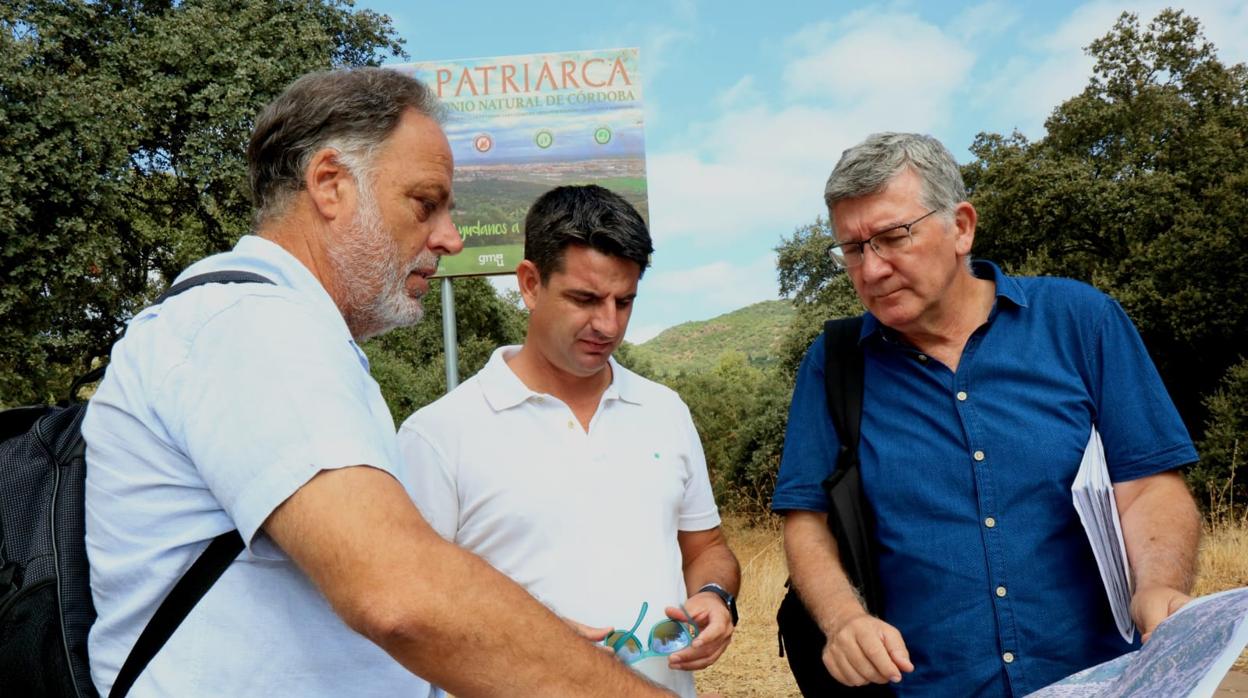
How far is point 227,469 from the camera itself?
112cm

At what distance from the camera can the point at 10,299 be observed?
12594mm

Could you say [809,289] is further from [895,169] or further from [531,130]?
[895,169]

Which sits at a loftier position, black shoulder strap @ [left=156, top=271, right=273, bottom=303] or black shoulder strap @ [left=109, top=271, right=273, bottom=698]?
black shoulder strap @ [left=156, top=271, right=273, bottom=303]

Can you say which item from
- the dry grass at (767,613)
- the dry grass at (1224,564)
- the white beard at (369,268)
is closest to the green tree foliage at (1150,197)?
the dry grass at (767,613)

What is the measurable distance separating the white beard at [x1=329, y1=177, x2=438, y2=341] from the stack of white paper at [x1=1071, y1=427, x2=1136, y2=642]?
1343 millimetres

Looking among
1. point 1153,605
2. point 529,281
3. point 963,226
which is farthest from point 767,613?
point 1153,605

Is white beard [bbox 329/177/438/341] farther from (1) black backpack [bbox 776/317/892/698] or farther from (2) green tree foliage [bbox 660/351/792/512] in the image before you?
(2) green tree foliage [bbox 660/351/792/512]

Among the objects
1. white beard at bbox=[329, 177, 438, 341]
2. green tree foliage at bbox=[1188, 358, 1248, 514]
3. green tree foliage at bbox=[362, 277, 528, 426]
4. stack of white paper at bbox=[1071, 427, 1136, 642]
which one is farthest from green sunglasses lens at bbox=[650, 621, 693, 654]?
green tree foliage at bbox=[1188, 358, 1248, 514]

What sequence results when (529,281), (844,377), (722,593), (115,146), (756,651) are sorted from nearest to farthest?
(844,377) → (722,593) → (529,281) → (756,651) → (115,146)

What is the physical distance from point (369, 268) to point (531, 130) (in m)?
6.99

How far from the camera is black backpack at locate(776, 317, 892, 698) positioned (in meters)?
2.15

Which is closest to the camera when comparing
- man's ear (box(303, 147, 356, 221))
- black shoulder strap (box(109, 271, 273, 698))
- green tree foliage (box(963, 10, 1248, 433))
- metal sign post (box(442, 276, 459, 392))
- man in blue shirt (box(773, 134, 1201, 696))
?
black shoulder strap (box(109, 271, 273, 698))

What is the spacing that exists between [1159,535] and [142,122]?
50.8 ft

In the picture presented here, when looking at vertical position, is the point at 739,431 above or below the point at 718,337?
below
